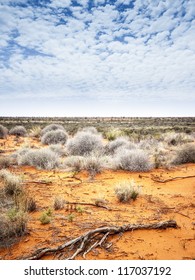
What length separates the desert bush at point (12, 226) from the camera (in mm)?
4203

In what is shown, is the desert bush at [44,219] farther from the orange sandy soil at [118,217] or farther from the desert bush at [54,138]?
the desert bush at [54,138]

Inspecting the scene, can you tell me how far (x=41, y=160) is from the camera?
33.9 ft

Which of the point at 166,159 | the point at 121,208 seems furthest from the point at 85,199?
the point at 166,159

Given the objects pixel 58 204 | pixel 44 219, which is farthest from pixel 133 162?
pixel 44 219

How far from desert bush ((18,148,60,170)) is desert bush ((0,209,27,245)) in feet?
Answer: 17.6

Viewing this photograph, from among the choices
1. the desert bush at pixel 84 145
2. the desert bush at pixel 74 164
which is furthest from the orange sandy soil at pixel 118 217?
the desert bush at pixel 84 145

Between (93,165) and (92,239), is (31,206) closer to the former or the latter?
(92,239)

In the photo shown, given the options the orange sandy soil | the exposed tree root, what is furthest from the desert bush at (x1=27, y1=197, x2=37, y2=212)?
Answer: the exposed tree root

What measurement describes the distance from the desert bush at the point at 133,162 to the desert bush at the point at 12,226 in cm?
558

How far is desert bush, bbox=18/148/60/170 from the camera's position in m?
10.0

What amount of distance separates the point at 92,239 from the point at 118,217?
106cm
